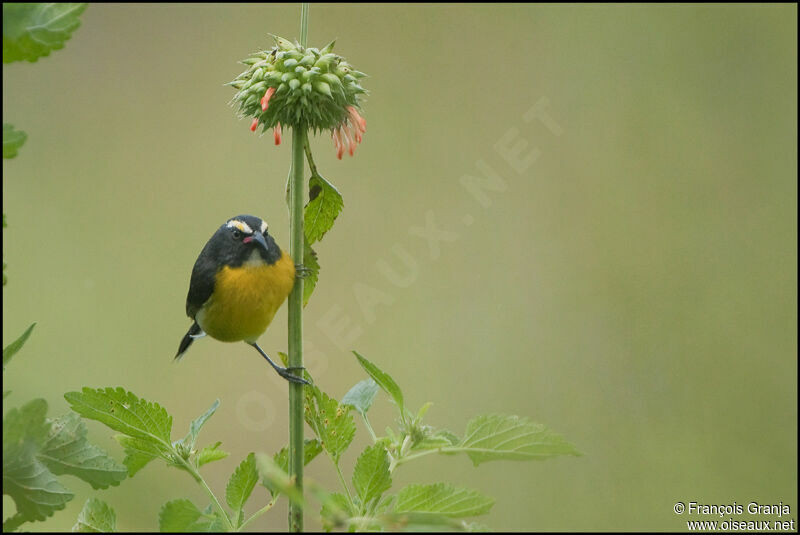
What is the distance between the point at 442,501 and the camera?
0.59 metres

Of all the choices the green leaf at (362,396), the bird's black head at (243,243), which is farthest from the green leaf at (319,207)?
the bird's black head at (243,243)

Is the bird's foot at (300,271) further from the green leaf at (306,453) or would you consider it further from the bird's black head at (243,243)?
the bird's black head at (243,243)

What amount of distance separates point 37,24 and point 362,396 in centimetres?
44

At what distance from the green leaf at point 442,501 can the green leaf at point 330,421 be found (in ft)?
0.28

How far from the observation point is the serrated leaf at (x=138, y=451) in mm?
649

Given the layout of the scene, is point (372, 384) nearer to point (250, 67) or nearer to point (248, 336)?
point (250, 67)

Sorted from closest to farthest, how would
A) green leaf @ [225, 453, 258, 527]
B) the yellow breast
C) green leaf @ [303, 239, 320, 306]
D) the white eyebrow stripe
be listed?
green leaf @ [225, 453, 258, 527], green leaf @ [303, 239, 320, 306], the yellow breast, the white eyebrow stripe

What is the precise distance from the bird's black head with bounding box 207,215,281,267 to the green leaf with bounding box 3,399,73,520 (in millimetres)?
710

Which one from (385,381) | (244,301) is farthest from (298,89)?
(244,301)

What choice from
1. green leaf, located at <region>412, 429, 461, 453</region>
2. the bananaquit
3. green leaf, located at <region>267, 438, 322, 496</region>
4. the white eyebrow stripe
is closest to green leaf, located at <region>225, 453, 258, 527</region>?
green leaf, located at <region>267, 438, 322, 496</region>

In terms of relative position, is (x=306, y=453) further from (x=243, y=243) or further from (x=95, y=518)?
(x=243, y=243)

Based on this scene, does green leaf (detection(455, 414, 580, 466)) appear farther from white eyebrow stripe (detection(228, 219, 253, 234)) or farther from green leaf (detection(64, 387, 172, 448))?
white eyebrow stripe (detection(228, 219, 253, 234))

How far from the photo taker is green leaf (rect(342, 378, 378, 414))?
0.74 metres

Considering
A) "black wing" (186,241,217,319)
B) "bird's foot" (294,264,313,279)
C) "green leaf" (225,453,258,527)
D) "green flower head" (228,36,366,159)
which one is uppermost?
"green flower head" (228,36,366,159)
